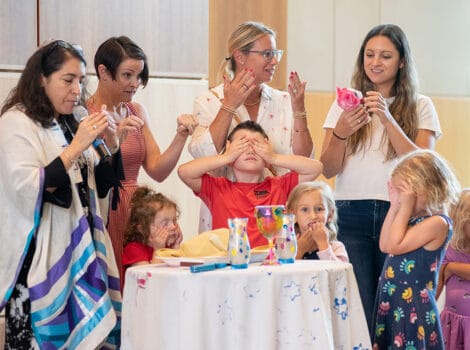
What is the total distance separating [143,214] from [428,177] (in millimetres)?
1118

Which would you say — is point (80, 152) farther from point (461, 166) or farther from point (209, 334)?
point (461, 166)

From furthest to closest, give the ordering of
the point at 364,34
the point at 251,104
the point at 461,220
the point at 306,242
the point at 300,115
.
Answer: the point at 364,34
the point at 461,220
the point at 251,104
the point at 300,115
the point at 306,242

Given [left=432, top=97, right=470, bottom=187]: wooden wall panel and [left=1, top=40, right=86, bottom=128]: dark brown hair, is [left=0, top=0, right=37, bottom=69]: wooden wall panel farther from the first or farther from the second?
[left=432, top=97, right=470, bottom=187]: wooden wall panel

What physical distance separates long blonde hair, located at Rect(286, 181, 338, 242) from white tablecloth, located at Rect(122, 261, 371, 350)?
2.20ft

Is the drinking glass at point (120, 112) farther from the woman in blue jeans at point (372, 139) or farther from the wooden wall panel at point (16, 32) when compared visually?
the wooden wall panel at point (16, 32)

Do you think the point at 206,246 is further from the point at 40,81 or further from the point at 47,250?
the point at 40,81

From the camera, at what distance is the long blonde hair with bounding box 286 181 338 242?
3.60 meters

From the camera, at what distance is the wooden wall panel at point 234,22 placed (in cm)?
533

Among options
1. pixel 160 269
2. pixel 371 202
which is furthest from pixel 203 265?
pixel 371 202

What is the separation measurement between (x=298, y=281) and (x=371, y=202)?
0.94m

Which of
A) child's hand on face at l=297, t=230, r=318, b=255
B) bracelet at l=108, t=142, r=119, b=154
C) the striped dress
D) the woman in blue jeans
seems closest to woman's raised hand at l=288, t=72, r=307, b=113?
the woman in blue jeans

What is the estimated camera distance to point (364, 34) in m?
5.55

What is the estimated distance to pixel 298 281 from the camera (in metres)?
2.86

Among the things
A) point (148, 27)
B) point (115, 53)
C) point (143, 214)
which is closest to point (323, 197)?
point (143, 214)
